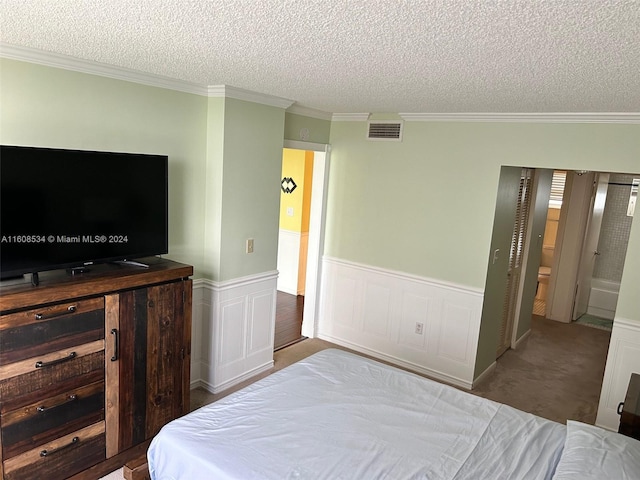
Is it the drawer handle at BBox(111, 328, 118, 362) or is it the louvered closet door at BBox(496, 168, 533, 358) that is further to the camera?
the louvered closet door at BBox(496, 168, 533, 358)

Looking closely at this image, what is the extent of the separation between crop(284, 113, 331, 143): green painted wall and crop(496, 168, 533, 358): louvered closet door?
194cm

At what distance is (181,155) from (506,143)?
2557 mm

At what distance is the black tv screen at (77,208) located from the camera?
7.50 ft

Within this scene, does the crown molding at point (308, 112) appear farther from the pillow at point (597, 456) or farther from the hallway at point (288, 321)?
the pillow at point (597, 456)

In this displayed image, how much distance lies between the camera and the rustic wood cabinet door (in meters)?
2.61

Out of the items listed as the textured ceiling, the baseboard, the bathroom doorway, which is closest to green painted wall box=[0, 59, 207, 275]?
the textured ceiling

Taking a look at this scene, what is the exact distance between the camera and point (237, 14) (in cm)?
164

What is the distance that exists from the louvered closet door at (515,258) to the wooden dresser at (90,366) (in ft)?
10.3

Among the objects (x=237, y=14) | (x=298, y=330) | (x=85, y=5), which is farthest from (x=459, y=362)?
(x=85, y=5)

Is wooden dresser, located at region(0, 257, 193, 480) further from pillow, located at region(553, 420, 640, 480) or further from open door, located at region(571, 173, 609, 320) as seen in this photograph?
open door, located at region(571, 173, 609, 320)

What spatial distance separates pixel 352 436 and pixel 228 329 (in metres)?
1.84

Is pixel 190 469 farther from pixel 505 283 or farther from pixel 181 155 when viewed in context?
pixel 505 283

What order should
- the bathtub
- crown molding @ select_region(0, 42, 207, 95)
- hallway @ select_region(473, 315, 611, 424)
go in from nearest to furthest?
crown molding @ select_region(0, 42, 207, 95)
hallway @ select_region(473, 315, 611, 424)
the bathtub

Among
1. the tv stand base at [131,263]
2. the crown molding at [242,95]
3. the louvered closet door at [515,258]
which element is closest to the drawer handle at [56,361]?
the tv stand base at [131,263]
